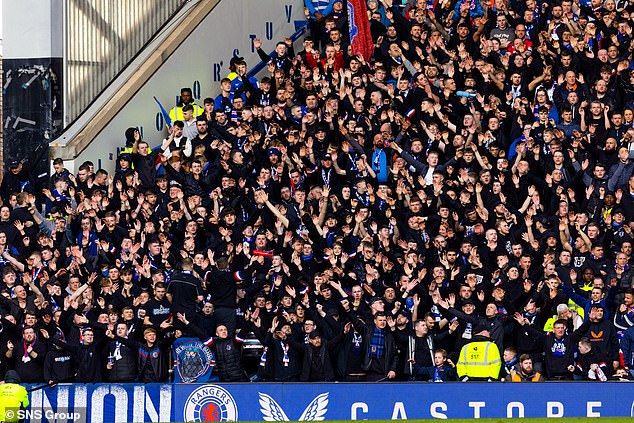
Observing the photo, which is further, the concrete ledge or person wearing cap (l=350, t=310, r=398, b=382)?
the concrete ledge

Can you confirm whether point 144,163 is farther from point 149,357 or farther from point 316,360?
point 316,360

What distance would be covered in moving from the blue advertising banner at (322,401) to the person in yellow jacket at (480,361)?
92 centimetres

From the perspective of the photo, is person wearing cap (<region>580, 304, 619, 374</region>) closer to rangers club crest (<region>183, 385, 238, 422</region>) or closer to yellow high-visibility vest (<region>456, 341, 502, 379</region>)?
yellow high-visibility vest (<region>456, 341, 502, 379</region>)

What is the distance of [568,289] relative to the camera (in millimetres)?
26781

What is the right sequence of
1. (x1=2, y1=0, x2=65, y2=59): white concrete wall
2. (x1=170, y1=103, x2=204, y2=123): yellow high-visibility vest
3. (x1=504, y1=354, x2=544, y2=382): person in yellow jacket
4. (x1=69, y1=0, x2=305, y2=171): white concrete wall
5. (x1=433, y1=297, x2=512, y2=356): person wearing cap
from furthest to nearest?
(x1=2, y1=0, x2=65, y2=59): white concrete wall, (x1=69, y1=0, x2=305, y2=171): white concrete wall, (x1=170, y1=103, x2=204, y2=123): yellow high-visibility vest, (x1=433, y1=297, x2=512, y2=356): person wearing cap, (x1=504, y1=354, x2=544, y2=382): person in yellow jacket

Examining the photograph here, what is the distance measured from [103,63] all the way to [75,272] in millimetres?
6755

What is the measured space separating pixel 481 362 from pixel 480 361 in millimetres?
22

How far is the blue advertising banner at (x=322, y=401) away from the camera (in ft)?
80.1

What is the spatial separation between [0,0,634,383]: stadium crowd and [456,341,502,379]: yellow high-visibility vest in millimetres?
31

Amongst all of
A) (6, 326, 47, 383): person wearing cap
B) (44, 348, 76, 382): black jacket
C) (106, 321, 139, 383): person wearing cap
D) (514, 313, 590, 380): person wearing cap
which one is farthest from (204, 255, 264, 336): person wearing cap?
(514, 313, 590, 380): person wearing cap

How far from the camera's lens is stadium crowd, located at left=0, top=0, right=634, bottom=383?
26.3m

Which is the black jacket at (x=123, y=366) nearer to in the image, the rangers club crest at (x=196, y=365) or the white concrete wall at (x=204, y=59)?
the rangers club crest at (x=196, y=365)

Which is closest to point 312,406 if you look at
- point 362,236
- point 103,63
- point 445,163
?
point 362,236

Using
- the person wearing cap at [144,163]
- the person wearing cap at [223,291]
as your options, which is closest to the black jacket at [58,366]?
the person wearing cap at [223,291]
